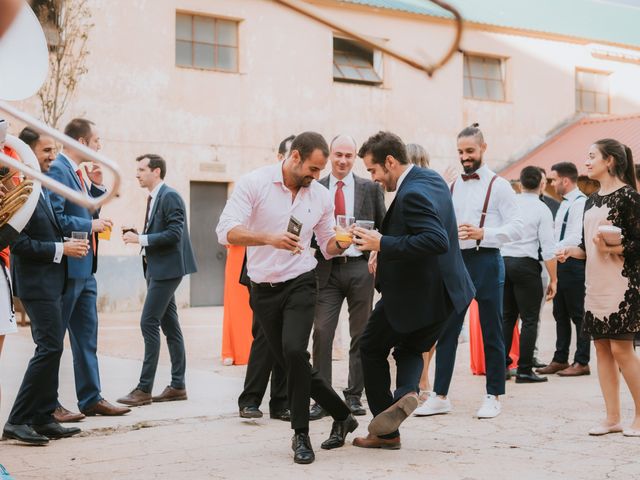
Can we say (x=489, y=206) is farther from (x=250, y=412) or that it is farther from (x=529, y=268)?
(x=250, y=412)

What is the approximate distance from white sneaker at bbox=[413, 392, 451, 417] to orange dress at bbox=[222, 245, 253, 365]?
2902 millimetres

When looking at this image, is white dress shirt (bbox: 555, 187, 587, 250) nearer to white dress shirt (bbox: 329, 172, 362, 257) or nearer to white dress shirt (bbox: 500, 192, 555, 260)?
white dress shirt (bbox: 500, 192, 555, 260)

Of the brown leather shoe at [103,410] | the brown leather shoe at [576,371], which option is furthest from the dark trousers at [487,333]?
the brown leather shoe at [103,410]

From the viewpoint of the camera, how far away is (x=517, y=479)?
4551 mm

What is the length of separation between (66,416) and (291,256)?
204 cm

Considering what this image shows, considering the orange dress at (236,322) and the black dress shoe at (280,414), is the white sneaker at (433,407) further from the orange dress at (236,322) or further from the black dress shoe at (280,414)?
the orange dress at (236,322)

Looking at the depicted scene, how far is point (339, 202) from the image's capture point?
6.81 meters

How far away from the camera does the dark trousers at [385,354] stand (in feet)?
17.5

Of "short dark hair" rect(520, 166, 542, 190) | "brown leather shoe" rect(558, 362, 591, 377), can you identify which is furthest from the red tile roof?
"brown leather shoe" rect(558, 362, 591, 377)

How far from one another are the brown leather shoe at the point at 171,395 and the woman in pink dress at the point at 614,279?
3104mm

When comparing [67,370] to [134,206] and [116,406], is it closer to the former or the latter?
[116,406]

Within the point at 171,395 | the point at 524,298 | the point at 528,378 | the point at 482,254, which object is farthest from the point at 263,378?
the point at 524,298

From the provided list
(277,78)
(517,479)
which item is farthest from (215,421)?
(277,78)

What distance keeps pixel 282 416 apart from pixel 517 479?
2157 mm
